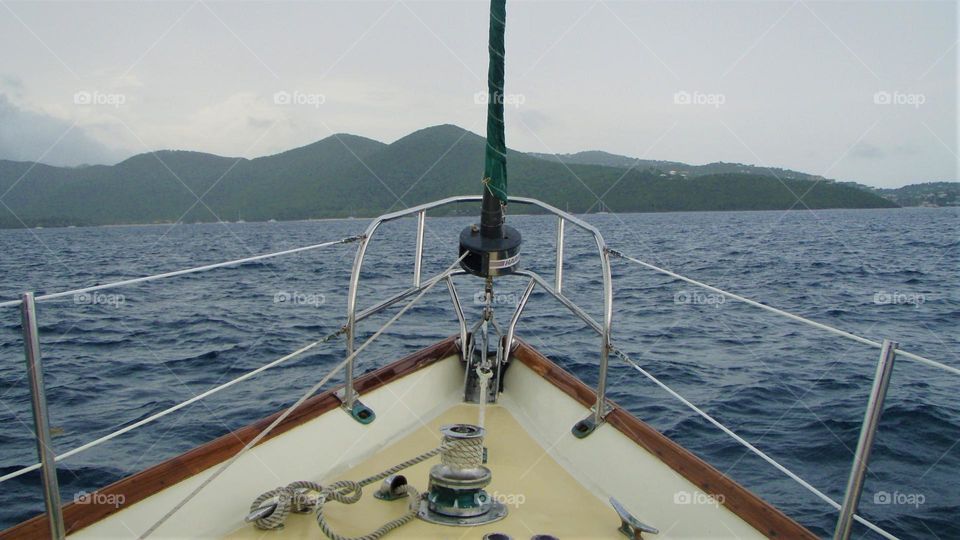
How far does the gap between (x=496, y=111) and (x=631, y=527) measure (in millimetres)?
1813

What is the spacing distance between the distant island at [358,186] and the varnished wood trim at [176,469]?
6788cm

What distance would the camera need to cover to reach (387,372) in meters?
3.75

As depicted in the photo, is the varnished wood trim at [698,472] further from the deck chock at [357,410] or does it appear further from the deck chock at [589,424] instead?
the deck chock at [357,410]

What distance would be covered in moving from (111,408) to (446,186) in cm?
7603

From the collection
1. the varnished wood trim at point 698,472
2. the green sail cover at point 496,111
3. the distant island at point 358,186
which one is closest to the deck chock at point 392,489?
the varnished wood trim at point 698,472

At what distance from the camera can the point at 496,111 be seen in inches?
125

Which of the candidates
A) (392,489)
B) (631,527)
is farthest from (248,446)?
(631,527)

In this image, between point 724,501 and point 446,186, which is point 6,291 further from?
point 446,186

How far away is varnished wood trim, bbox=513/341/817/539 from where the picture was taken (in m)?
2.35

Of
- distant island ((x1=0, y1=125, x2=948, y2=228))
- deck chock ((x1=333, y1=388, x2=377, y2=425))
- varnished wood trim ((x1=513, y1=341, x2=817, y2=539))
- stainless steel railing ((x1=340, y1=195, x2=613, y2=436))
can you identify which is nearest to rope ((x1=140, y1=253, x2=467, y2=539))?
stainless steel railing ((x1=340, y1=195, x2=613, y2=436))

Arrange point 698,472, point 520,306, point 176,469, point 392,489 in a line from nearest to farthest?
point 176,469, point 698,472, point 392,489, point 520,306

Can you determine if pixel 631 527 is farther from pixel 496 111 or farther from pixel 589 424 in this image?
pixel 496 111

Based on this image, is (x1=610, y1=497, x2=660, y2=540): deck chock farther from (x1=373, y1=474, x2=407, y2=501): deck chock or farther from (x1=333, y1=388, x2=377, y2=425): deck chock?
(x1=333, y1=388, x2=377, y2=425): deck chock

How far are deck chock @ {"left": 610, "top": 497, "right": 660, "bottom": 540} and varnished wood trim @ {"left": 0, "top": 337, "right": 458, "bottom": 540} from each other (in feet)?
4.62
